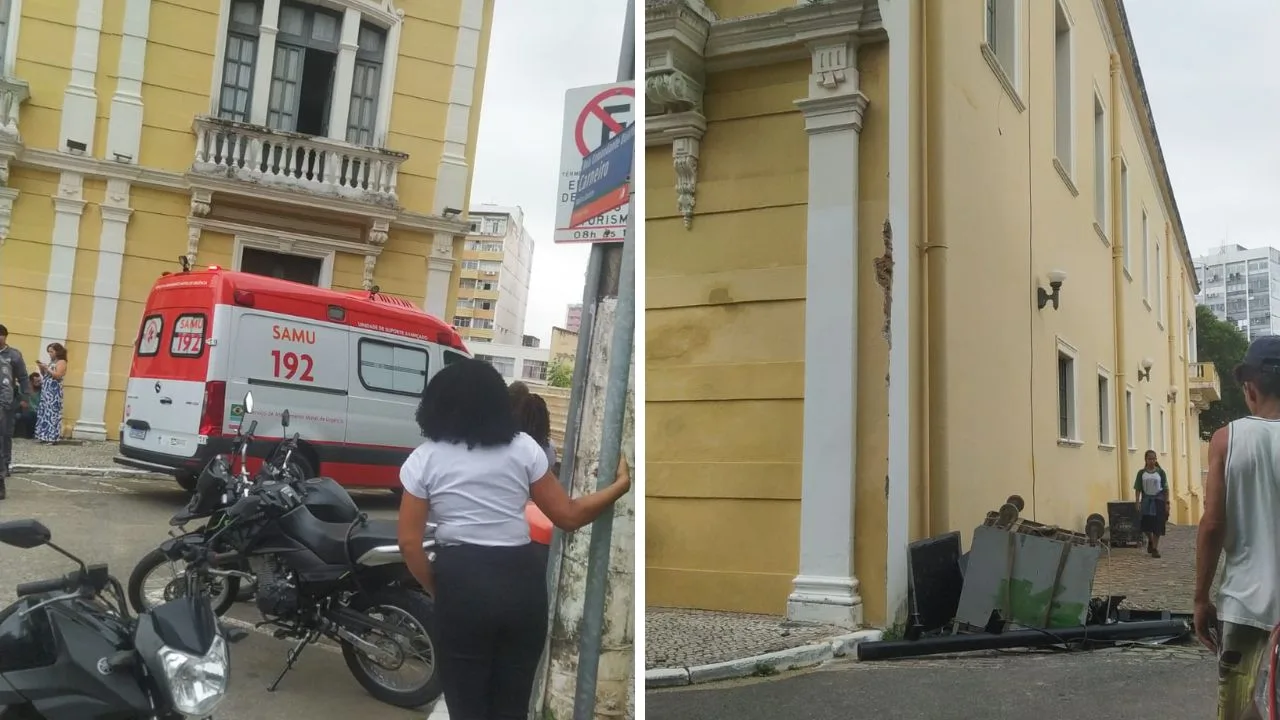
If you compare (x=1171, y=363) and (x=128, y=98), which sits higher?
(x=128, y=98)

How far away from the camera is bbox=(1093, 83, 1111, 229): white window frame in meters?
2.44

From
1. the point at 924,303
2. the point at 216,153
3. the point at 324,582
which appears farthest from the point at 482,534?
the point at 924,303

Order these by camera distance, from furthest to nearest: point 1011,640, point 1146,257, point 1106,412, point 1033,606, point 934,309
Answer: point 934,309 < point 1033,606 < point 1106,412 < point 1146,257 < point 1011,640

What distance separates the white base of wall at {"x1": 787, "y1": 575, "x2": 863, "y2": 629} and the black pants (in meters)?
0.60

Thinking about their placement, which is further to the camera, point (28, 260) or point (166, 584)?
point (28, 260)

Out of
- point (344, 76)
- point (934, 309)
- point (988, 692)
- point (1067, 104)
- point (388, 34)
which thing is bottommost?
point (988, 692)

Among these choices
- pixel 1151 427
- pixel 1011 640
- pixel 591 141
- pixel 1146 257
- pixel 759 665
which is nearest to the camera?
pixel 591 141

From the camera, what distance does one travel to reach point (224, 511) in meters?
1.61

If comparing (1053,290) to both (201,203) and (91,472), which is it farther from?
(91,472)

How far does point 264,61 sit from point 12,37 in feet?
1.38

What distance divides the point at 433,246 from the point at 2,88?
0.78 meters

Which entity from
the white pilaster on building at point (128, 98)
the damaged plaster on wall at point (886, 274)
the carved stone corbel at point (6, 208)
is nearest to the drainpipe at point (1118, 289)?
the damaged plaster on wall at point (886, 274)

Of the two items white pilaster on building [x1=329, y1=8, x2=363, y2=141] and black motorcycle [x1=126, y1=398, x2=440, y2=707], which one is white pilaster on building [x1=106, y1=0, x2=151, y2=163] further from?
black motorcycle [x1=126, y1=398, x2=440, y2=707]

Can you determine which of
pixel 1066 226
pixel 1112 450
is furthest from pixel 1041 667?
pixel 1066 226
